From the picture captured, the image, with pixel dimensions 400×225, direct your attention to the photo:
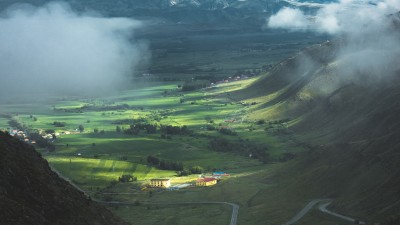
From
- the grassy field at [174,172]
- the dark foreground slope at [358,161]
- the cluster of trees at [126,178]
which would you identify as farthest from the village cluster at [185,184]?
the dark foreground slope at [358,161]

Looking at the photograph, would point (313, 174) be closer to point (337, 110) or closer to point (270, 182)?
point (270, 182)

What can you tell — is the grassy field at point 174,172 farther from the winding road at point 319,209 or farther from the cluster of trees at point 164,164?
the winding road at point 319,209

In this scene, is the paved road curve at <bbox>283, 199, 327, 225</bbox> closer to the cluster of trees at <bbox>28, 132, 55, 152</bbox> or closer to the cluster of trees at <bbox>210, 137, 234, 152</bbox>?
the cluster of trees at <bbox>210, 137, 234, 152</bbox>

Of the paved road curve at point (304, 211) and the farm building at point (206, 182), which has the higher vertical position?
the paved road curve at point (304, 211)

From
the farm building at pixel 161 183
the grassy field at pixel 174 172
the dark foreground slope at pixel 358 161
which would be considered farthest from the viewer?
the farm building at pixel 161 183

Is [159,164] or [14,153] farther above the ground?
[14,153]

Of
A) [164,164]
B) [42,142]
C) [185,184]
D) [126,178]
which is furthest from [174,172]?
[42,142]

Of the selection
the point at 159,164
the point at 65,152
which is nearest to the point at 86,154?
the point at 65,152

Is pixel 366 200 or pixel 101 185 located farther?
pixel 101 185
